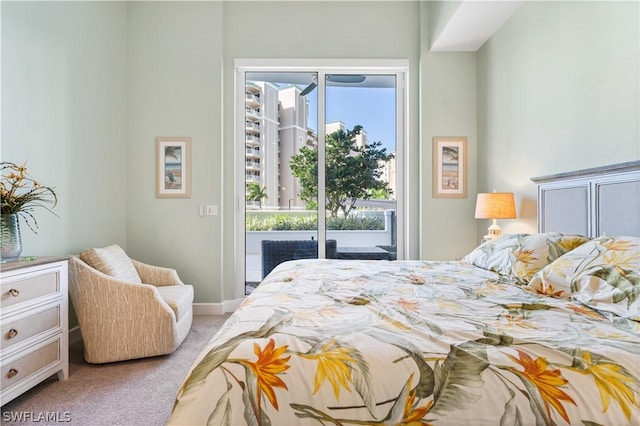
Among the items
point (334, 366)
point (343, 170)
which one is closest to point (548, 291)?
point (334, 366)

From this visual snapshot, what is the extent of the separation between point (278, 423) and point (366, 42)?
3602 mm

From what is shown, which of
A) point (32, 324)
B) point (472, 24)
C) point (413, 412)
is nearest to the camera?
point (413, 412)

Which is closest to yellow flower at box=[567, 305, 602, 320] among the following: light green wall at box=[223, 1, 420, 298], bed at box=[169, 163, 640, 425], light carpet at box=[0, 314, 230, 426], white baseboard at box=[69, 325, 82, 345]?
bed at box=[169, 163, 640, 425]

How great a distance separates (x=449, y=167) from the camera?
11.4 ft

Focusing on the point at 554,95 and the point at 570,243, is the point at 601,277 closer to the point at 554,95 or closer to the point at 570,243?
the point at 570,243

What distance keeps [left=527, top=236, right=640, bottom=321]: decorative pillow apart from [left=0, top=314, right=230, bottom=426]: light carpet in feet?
6.58

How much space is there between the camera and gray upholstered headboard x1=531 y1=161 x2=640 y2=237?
1.67m

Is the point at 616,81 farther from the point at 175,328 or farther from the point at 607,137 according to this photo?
the point at 175,328

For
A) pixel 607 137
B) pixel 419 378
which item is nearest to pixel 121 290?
pixel 419 378

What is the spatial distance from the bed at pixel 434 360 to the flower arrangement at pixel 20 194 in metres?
1.72

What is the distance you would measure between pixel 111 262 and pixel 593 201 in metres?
3.29

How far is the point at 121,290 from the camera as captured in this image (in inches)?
89.4

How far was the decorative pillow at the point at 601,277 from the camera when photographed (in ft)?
3.89

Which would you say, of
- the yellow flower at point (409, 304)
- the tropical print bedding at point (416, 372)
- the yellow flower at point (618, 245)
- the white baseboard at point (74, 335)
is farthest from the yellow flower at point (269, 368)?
the white baseboard at point (74, 335)
